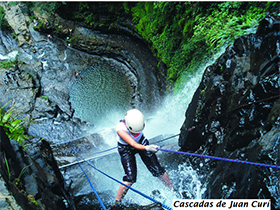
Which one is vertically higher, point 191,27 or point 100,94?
point 100,94

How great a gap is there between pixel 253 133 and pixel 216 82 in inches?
53.8

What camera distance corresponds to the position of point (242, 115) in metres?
3.02

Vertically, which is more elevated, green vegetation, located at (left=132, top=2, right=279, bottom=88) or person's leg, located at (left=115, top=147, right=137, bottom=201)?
green vegetation, located at (left=132, top=2, right=279, bottom=88)

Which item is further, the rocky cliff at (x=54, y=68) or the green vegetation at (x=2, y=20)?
the green vegetation at (x=2, y=20)

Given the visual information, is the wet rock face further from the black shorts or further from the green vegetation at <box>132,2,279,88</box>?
the green vegetation at <box>132,2,279,88</box>

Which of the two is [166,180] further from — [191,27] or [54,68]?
[54,68]

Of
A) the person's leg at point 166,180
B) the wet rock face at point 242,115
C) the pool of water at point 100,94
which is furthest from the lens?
the pool of water at point 100,94

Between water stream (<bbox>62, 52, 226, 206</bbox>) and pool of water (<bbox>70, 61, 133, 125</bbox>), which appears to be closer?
water stream (<bbox>62, 52, 226, 206</bbox>)

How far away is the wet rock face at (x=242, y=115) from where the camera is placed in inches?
85.4

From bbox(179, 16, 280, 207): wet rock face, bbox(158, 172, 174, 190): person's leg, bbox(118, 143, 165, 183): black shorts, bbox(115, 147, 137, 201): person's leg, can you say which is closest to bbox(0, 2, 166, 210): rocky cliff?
bbox(115, 147, 137, 201): person's leg

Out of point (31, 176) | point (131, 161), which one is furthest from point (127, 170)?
point (31, 176)

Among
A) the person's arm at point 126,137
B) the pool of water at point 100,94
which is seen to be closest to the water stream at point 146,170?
the person's arm at point 126,137

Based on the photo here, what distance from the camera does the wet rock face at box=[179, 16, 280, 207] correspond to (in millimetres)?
2170

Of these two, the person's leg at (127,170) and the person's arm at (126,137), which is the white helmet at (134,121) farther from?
the person's leg at (127,170)
